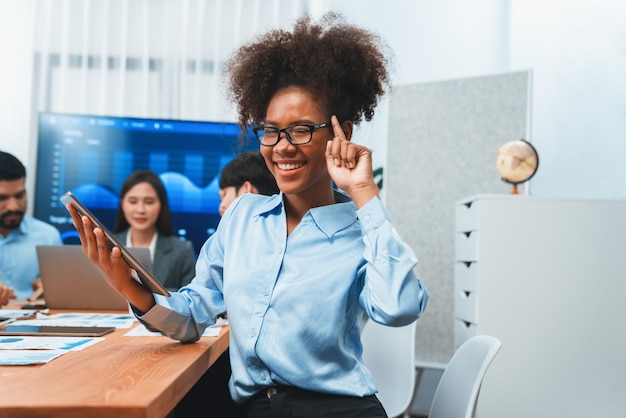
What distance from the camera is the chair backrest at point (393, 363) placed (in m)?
1.97

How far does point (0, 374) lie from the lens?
3.11ft

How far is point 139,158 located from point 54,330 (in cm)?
234

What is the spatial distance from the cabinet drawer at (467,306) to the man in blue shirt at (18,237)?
6.47 ft

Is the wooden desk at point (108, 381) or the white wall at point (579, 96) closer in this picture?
the wooden desk at point (108, 381)

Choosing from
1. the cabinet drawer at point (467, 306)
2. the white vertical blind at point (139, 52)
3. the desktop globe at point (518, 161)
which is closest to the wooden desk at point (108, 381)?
the cabinet drawer at point (467, 306)

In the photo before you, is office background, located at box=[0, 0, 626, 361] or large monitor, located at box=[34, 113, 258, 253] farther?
large monitor, located at box=[34, 113, 258, 253]

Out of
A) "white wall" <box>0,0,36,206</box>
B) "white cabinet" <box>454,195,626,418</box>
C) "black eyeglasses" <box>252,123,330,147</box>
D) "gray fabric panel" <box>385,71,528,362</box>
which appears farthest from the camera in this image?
"white wall" <box>0,0,36,206</box>

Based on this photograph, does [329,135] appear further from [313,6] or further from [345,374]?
[313,6]

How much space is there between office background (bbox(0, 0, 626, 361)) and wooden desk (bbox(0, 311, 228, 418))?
232cm

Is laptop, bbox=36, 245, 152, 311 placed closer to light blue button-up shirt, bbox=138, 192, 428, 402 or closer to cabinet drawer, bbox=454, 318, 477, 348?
light blue button-up shirt, bbox=138, 192, 428, 402

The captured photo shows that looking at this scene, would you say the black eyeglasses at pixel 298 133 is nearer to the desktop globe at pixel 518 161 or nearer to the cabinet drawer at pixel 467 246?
the cabinet drawer at pixel 467 246

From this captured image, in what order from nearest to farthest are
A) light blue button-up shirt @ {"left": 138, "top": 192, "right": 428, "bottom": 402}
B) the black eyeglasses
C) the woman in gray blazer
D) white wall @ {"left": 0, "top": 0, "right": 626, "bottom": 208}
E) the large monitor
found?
light blue button-up shirt @ {"left": 138, "top": 192, "right": 428, "bottom": 402}, the black eyeglasses, the woman in gray blazer, white wall @ {"left": 0, "top": 0, "right": 626, "bottom": 208}, the large monitor

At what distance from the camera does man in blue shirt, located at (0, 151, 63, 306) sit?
307 centimetres

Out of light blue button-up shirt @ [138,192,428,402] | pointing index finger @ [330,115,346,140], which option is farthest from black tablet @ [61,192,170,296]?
pointing index finger @ [330,115,346,140]
